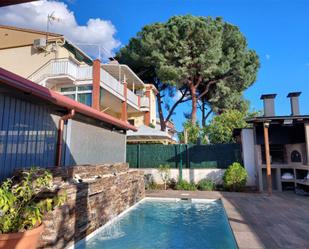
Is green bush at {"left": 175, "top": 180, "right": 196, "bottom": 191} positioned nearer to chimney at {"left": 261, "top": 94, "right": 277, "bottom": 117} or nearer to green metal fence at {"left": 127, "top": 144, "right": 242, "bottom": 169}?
green metal fence at {"left": 127, "top": 144, "right": 242, "bottom": 169}

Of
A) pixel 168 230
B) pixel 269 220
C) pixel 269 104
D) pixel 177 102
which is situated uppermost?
pixel 177 102

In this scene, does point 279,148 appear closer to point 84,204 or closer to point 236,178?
point 236,178

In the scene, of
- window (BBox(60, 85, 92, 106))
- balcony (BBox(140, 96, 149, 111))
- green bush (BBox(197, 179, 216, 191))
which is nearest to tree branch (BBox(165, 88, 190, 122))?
balcony (BBox(140, 96, 149, 111))

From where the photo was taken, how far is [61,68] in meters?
15.1

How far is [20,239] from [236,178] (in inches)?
411

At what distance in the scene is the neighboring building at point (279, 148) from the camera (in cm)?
1056

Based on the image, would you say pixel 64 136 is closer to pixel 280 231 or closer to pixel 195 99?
pixel 280 231

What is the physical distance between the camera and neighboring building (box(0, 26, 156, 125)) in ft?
50.4

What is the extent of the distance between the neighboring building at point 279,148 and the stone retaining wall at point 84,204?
6.69 meters

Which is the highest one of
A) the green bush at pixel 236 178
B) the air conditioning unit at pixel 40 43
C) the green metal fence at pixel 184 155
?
the air conditioning unit at pixel 40 43

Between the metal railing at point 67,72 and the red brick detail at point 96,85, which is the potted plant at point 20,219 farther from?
the metal railing at point 67,72

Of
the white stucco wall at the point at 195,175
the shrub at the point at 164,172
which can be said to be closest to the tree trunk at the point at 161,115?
the white stucco wall at the point at 195,175

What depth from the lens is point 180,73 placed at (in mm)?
21000

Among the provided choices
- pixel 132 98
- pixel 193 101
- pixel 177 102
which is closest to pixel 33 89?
pixel 132 98
